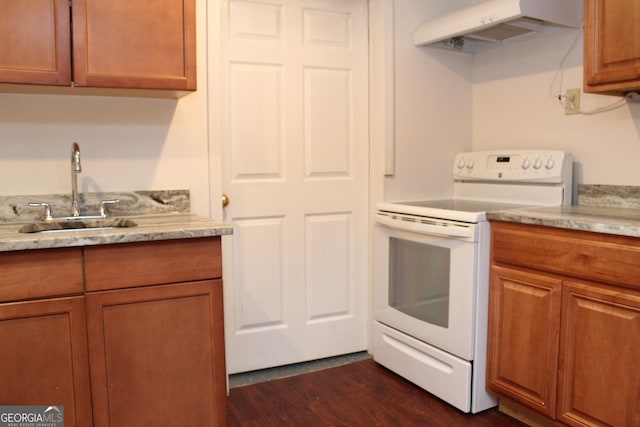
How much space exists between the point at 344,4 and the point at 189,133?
3.63 feet

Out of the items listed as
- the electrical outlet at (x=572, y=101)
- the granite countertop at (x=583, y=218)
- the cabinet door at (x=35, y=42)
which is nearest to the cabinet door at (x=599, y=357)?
A: the granite countertop at (x=583, y=218)

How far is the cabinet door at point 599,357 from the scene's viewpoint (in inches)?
66.2

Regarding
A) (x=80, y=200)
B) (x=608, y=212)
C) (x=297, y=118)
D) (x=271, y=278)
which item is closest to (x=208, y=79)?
(x=297, y=118)

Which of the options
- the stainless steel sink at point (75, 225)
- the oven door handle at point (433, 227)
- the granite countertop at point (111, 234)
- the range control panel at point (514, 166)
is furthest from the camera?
the range control panel at point (514, 166)

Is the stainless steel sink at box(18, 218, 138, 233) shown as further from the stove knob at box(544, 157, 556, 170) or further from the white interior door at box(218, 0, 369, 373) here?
the stove knob at box(544, 157, 556, 170)

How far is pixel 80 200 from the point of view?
214cm

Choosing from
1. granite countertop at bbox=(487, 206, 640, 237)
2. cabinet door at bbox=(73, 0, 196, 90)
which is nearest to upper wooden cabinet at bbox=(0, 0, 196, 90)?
A: cabinet door at bbox=(73, 0, 196, 90)

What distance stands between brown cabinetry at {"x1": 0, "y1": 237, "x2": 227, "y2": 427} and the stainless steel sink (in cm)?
30

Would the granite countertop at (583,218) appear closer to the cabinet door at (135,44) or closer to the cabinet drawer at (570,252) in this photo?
the cabinet drawer at (570,252)

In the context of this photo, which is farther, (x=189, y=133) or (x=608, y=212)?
(x=189, y=133)

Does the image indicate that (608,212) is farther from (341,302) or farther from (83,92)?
(83,92)

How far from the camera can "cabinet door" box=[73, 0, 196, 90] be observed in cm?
185

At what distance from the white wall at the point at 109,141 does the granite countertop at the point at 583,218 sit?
1.36 metres

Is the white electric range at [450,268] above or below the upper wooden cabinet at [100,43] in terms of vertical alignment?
below
